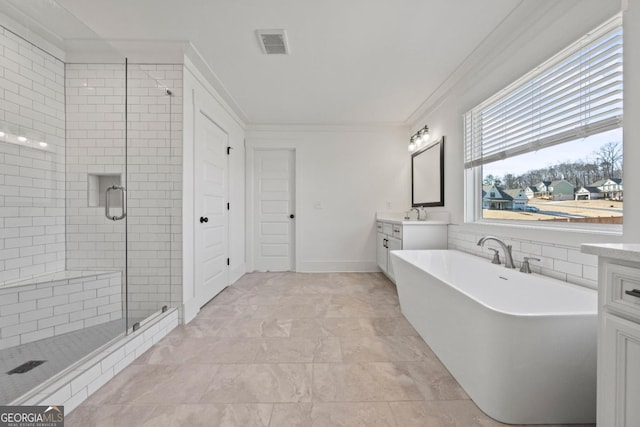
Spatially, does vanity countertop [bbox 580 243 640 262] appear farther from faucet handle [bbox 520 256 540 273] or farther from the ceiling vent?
the ceiling vent

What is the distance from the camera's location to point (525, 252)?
199 centimetres

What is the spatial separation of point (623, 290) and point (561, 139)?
129 cm

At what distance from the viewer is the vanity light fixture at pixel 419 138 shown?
Answer: 358cm

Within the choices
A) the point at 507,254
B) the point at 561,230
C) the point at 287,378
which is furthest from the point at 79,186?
the point at 561,230

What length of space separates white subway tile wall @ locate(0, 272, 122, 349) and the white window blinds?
343 centimetres

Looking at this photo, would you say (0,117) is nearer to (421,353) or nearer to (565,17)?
A: (421,353)

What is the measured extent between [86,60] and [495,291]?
3776 millimetres

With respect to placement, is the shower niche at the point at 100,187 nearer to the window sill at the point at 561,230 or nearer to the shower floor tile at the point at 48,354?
the shower floor tile at the point at 48,354

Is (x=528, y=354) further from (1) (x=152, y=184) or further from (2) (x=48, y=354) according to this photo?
(1) (x=152, y=184)

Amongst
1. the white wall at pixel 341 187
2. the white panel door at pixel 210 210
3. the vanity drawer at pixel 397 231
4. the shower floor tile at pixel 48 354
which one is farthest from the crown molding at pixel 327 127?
the shower floor tile at pixel 48 354

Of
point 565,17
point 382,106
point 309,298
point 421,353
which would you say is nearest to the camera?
point 565,17

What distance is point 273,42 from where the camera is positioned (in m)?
2.21

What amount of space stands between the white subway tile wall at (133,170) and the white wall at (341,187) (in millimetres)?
1968

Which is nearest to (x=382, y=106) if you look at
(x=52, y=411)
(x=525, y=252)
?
(x=525, y=252)
